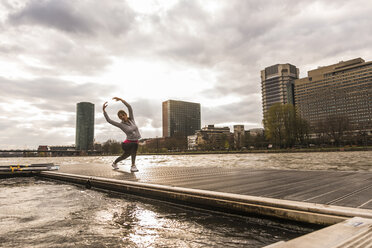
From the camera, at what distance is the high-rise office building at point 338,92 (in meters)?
131

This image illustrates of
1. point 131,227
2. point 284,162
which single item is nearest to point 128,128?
point 131,227

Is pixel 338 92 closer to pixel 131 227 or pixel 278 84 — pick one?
pixel 278 84

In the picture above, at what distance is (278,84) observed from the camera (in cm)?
18262

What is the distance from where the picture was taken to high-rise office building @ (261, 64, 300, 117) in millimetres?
180325

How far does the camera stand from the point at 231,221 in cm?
426

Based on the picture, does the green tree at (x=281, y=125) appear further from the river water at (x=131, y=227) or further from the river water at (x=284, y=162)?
the river water at (x=131, y=227)

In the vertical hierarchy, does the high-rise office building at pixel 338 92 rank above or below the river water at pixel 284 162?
above

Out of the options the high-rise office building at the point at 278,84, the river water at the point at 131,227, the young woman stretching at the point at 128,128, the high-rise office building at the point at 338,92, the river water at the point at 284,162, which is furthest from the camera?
the high-rise office building at the point at 278,84

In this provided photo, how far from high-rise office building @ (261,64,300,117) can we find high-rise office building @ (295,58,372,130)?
17742 millimetres

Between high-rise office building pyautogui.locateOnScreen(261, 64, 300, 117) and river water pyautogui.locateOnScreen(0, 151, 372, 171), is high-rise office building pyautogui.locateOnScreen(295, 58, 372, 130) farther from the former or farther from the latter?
river water pyautogui.locateOnScreen(0, 151, 372, 171)

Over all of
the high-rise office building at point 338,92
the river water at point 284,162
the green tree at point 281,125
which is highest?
the high-rise office building at point 338,92

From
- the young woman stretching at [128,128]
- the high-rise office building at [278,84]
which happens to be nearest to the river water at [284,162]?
the young woman stretching at [128,128]

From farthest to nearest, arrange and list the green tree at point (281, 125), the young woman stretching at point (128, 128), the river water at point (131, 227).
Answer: the green tree at point (281, 125) → the young woman stretching at point (128, 128) → the river water at point (131, 227)

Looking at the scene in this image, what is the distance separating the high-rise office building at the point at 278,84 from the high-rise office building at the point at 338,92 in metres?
17.7
